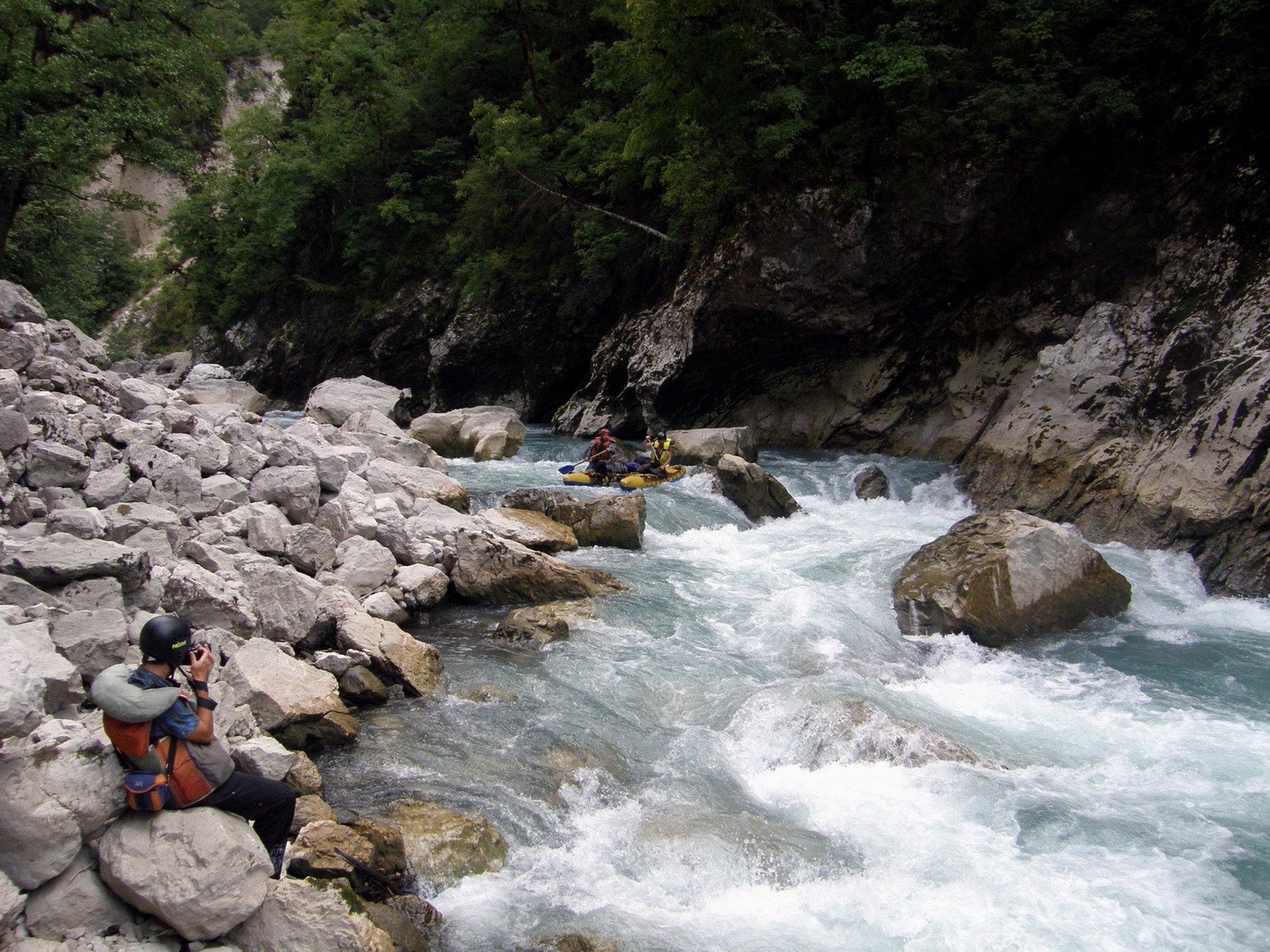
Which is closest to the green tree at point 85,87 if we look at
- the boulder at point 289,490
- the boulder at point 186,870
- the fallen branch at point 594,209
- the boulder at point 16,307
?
the boulder at point 16,307

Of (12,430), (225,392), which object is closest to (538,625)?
(12,430)

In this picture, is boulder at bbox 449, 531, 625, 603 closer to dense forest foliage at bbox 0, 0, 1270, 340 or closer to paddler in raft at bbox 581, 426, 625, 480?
paddler in raft at bbox 581, 426, 625, 480

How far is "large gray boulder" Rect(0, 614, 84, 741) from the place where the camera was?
9.78ft

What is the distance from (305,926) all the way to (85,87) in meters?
12.3

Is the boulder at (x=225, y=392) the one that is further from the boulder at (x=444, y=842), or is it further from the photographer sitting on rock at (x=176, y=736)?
the photographer sitting on rock at (x=176, y=736)

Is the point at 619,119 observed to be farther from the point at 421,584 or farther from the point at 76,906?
the point at 76,906

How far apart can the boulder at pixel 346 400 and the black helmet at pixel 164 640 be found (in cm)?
1135

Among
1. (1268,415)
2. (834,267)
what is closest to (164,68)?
(834,267)

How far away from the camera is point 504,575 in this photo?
7.80 m

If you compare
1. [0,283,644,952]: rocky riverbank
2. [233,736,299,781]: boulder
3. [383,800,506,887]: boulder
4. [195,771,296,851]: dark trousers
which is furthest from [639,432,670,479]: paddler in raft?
[195,771,296,851]: dark trousers

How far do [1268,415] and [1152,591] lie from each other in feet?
7.86

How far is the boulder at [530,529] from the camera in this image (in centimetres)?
902

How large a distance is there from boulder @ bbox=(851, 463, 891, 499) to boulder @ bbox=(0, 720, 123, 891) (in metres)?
11.1

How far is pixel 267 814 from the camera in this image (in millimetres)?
3520
